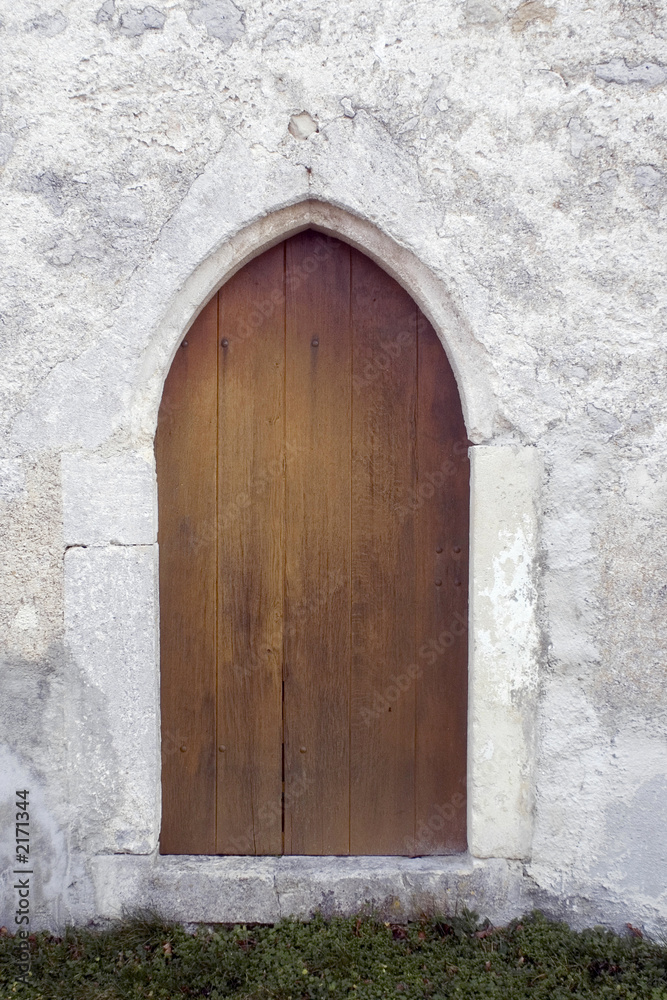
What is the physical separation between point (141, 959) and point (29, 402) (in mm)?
1764

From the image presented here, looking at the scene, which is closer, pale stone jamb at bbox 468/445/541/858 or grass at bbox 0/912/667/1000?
grass at bbox 0/912/667/1000

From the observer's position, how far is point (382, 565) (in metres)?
2.44

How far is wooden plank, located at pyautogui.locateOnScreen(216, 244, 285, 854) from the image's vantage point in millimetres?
2424

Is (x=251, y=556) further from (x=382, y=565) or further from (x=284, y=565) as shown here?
(x=382, y=565)

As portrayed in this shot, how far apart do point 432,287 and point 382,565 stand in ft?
3.16

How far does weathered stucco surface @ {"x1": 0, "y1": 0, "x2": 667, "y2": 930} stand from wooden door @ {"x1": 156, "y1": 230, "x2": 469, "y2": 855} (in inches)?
9.0

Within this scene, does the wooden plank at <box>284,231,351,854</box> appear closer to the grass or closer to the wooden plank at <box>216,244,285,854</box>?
the wooden plank at <box>216,244,285,854</box>

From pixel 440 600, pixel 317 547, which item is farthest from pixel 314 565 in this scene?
pixel 440 600

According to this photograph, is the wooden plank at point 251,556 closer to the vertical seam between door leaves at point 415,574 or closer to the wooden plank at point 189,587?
the wooden plank at point 189,587

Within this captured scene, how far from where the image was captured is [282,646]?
244 centimetres

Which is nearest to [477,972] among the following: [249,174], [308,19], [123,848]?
[123,848]

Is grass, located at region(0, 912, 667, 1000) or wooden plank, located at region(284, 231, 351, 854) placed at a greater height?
wooden plank, located at region(284, 231, 351, 854)

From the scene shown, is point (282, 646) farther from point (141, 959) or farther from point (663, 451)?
point (663, 451)

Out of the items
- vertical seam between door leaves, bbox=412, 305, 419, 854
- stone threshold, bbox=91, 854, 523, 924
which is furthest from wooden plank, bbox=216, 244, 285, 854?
vertical seam between door leaves, bbox=412, 305, 419, 854
